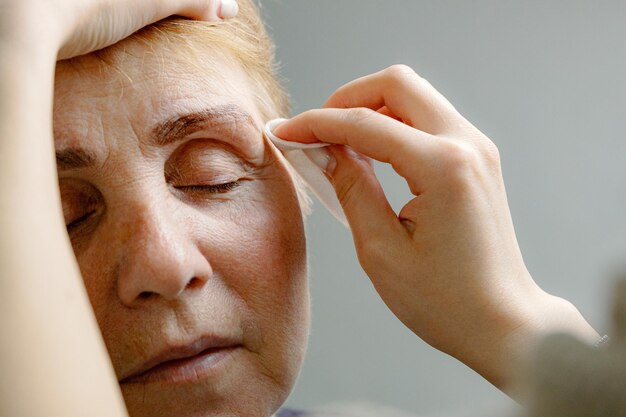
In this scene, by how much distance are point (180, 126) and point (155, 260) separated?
21cm

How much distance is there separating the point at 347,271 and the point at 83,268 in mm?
1641

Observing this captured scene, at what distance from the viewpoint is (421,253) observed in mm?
1101

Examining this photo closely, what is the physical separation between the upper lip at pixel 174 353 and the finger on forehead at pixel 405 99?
1.41 ft

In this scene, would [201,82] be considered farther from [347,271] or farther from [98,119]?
[347,271]

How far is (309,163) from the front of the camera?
1.26 meters

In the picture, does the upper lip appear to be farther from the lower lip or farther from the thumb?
the thumb

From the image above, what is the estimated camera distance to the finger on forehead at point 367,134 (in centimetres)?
112

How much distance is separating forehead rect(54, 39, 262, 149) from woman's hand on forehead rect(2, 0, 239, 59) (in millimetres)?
38

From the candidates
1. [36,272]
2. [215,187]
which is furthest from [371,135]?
[36,272]

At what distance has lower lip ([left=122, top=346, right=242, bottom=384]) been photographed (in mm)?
1085

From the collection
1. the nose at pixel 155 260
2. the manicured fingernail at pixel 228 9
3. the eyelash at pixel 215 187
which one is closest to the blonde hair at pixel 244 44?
the manicured fingernail at pixel 228 9

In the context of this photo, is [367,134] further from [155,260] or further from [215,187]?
[155,260]

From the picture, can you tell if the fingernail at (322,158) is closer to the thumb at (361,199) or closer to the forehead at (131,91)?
the thumb at (361,199)

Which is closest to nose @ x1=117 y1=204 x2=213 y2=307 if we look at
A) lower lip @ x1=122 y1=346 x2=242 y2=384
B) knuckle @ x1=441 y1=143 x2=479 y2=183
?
lower lip @ x1=122 y1=346 x2=242 y2=384
